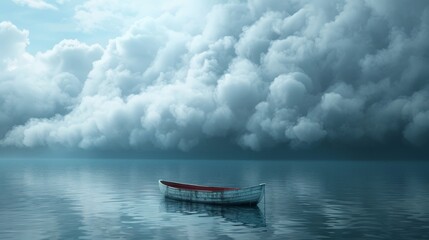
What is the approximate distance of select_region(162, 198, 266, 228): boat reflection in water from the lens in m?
46.1

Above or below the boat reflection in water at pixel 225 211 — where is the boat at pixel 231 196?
above

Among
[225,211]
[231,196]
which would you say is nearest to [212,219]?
[225,211]

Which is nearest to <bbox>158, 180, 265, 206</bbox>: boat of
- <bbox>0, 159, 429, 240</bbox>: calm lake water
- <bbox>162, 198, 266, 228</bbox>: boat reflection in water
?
<bbox>162, 198, 266, 228</bbox>: boat reflection in water

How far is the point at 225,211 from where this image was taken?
175 feet

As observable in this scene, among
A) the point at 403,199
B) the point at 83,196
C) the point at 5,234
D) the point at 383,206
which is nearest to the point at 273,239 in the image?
the point at 5,234

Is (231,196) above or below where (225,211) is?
above

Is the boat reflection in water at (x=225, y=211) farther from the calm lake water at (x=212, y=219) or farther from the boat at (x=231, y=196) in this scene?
the boat at (x=231, y=196)

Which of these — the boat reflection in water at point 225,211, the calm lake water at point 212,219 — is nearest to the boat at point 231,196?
the boat reflection in water at point 225,211

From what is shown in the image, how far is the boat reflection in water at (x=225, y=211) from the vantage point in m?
46.1

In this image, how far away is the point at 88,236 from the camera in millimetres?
37438

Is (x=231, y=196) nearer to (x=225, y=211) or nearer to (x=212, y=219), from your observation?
(x=225, y=211)

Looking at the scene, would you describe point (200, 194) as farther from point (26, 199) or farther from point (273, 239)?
point (26, 199)

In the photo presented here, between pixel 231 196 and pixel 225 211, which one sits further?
pixel 231 196

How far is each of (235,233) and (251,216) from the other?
10.4 metres
